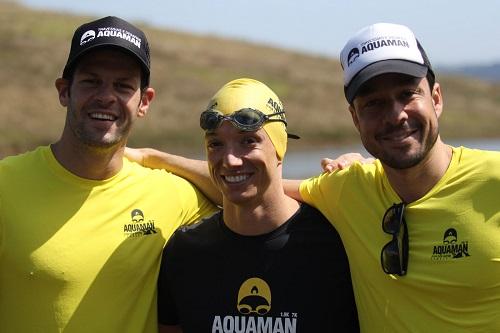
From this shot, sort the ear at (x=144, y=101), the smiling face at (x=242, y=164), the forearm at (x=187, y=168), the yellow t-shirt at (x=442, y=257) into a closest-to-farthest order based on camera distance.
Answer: the yellow t-shirt at (x=442, y=257), the smiling face at (x=242, y=164), the ear at (x=144, y=101), the forearm at (x=187, y=168)

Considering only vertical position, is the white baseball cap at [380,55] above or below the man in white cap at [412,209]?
Answer: above

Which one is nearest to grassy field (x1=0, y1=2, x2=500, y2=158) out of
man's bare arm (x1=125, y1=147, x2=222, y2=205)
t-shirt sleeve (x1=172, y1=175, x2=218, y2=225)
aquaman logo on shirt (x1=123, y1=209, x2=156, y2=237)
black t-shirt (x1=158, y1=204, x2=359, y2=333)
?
man's bare arm (x1=125, y1=147, x2=222, y2=205)

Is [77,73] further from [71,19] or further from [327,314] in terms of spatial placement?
[71,19]

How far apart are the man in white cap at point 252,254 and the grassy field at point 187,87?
2673 centimetres

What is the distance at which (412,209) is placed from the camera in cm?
448

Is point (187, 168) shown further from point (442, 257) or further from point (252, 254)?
point (442, 257)

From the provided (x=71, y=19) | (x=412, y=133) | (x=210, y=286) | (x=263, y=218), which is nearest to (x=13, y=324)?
(x=210, y=286)

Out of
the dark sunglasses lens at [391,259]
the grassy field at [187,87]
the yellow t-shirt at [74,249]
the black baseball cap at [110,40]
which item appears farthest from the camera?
the grassy field at [187,87]

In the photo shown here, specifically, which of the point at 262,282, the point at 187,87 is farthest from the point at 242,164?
the point at 187,87

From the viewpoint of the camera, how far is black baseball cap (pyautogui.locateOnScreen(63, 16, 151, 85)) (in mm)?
5059

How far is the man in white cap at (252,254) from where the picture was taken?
15.4 ft

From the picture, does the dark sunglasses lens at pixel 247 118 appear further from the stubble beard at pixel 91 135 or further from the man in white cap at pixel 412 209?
the stubble beard at pixel 91 135

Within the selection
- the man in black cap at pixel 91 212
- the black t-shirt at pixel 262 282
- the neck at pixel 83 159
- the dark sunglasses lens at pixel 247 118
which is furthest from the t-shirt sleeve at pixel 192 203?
the dark sunglasses lens at pixel 247 118

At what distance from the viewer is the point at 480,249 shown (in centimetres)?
426
